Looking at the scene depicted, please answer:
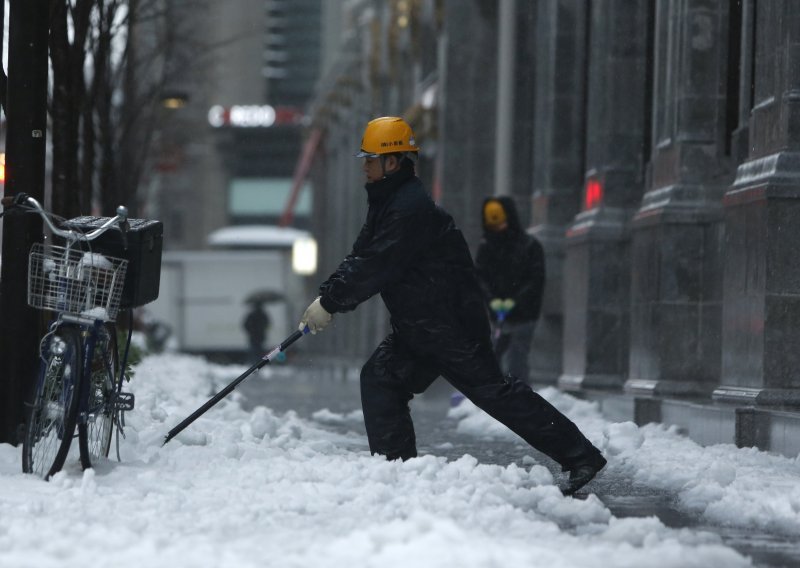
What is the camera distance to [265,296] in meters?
48.9

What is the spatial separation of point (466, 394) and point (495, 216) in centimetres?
643

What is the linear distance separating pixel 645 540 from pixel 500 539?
52cm

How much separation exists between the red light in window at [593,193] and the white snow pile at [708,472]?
14.2 ft

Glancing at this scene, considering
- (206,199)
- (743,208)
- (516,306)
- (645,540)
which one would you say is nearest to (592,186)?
(516,306)

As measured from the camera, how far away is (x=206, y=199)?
13462cm

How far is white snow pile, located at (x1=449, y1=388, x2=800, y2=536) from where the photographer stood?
802 cm

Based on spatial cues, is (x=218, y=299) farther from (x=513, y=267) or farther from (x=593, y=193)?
(x=513, y=267)

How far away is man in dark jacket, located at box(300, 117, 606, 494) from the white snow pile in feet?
2.13

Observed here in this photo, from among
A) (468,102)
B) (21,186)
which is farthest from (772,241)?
(468,102)

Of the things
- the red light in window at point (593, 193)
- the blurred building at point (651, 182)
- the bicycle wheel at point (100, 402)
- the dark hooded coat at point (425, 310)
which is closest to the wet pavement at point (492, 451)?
the dark hooded coat at point (425, 310)

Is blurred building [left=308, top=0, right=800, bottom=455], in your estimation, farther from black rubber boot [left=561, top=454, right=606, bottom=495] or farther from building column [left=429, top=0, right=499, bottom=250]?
black rubber boot [left=561, top=454, right=606, bottom=495]

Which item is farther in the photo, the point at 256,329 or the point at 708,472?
the point at 256,329

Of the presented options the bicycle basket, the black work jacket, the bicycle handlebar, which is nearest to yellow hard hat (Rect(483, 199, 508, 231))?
the black work jacket

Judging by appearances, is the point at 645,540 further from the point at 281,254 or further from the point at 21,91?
the point at 281,254
